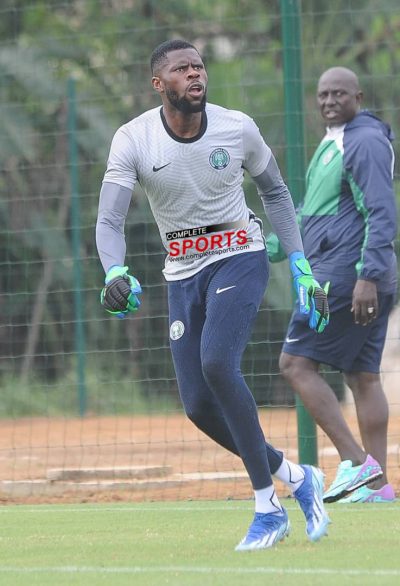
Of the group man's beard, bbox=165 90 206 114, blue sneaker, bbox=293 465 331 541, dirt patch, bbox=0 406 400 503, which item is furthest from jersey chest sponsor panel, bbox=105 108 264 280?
dirt patch, bbox=0 406 400 503

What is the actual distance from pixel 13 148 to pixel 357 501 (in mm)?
6048

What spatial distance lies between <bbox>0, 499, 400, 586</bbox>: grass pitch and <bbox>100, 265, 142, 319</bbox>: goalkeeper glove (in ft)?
3.33

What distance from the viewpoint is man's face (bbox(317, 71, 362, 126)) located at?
8.24m

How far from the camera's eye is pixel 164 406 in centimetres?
1266

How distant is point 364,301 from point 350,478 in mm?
952

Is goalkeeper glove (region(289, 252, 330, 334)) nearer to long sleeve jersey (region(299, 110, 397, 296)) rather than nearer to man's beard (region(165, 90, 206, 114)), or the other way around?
man's beard (region(165, 90, 206, 114))

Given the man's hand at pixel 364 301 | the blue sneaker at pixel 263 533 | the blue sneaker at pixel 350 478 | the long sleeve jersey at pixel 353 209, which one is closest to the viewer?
the blue sneaker at pixel 263 533

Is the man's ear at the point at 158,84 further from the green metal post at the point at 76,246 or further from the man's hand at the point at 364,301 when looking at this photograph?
the green metal post at the point at 76,246

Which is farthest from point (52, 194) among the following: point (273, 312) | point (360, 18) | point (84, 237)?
point (360, 18)

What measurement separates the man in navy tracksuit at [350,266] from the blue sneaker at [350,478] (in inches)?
5.8

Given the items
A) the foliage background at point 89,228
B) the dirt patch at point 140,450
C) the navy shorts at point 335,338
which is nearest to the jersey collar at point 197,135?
the navy shorts at point 335,338

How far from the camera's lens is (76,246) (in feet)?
41.4

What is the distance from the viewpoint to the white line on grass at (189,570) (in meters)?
5.36

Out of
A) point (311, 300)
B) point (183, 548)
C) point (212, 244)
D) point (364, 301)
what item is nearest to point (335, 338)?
point (364, 301)
